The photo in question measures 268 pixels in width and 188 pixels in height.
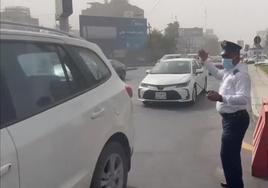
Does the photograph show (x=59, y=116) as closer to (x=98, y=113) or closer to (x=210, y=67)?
(x=98, y=113)

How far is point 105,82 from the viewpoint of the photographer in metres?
4.24

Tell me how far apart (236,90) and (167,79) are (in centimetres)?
771

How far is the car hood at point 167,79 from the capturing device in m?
11.8

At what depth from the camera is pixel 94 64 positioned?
4172 millimetres

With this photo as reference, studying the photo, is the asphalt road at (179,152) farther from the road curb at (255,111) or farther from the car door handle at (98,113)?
the car door handle at (98,113)

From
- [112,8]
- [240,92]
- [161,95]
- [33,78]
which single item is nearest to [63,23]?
[161,95]

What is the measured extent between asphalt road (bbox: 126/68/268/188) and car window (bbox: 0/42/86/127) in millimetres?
2041

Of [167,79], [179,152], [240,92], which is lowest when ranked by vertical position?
[179,152]

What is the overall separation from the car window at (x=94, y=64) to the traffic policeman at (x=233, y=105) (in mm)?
1087

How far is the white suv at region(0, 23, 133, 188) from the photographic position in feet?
8.80

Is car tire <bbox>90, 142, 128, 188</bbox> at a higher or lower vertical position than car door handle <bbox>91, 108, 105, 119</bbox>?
lower

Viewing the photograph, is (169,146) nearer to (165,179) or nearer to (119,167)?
(165,179)

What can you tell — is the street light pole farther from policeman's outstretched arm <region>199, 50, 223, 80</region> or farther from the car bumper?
policeman's outstretched arm <region>199, 50, 223, 80</region>

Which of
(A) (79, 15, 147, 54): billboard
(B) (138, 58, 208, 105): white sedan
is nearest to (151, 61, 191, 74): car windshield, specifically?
(B) (138, 58, 208, 105): white sedan
